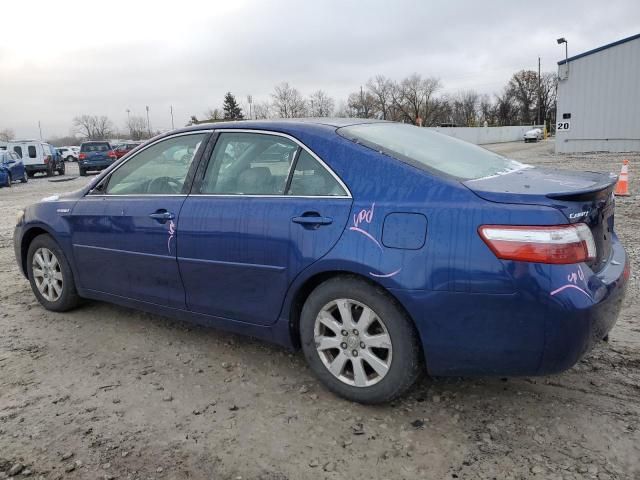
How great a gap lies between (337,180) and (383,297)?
2.29 feet

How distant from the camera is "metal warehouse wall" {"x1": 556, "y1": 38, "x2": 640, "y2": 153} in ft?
75.2

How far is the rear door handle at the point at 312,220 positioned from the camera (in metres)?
2.87

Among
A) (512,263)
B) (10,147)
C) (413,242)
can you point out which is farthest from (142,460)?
(10,147)

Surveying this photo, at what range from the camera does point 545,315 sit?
7.77ft

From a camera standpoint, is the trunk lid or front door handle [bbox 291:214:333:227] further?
front door handle [bbox 291:214:333:227]

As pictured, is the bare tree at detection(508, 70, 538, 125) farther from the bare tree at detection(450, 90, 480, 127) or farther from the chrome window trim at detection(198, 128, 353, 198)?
the chrome window trim at detection(198, 128, 353, 198)

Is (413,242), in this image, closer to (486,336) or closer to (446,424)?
(486,336)

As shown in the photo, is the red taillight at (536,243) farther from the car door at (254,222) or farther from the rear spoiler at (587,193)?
the car door at (254,222)

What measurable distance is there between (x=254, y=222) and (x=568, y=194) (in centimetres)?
169

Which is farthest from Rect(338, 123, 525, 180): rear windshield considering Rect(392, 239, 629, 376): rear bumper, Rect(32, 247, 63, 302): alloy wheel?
Rect(32, 247, 63, 302): alloy wheel

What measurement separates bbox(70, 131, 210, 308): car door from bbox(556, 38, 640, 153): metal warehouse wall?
24.6 metres

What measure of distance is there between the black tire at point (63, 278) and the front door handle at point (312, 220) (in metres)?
2.46

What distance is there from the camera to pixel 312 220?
9.55 ft

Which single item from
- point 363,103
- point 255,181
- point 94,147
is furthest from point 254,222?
point 363,103
